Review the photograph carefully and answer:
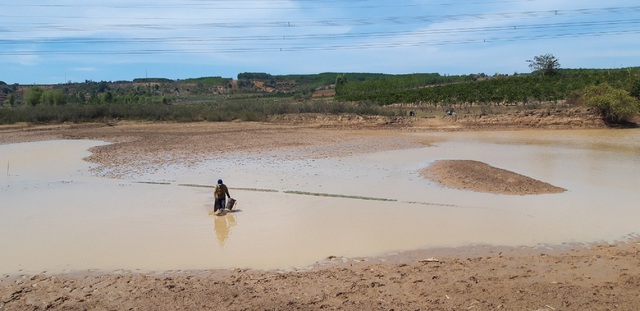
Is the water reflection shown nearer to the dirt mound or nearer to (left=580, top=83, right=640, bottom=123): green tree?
the dirt mound

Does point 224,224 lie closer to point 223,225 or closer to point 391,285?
point 223,225

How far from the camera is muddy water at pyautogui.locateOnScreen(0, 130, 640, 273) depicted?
969cm

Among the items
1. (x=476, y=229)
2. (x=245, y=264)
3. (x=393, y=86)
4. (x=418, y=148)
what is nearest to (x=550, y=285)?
(x=476, y=229)

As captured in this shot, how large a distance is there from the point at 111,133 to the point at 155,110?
410 inches

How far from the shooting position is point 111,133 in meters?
37.9

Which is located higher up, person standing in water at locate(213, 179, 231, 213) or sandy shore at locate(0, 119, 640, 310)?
person standing in water at locate(213, 179, 231, 213)

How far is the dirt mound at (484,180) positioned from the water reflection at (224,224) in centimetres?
702

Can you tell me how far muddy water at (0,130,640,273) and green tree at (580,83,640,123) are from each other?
746 inches

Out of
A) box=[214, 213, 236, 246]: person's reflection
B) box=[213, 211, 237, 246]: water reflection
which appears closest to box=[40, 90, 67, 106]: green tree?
box=[213, 211, 237, 246]: water reflection

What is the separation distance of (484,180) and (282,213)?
6.86 metres

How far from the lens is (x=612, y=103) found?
125 ft

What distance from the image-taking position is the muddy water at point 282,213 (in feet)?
31.8

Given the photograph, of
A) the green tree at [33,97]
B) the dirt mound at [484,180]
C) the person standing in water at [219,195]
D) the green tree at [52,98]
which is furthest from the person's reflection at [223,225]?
the green tree at [33,97]

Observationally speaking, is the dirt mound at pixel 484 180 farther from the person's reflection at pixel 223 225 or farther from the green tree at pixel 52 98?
the green tree at pixel 52 98
